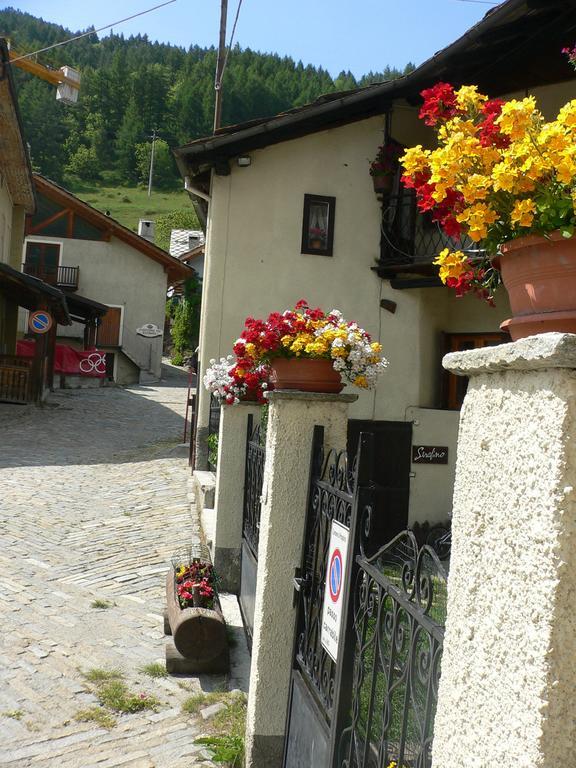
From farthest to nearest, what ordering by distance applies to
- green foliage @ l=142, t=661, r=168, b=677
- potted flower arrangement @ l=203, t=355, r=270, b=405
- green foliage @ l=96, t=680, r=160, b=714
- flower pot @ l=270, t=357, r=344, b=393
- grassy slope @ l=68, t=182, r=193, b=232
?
grassy slope @ l=68, t=182, r=193, b=232 → potted flower arrangement @ l=203, t=355, r=270, b=405 → green foliage @ l=142, t=661, r=168, b=677 → green foliage @ l=96, t=680, r=160, b=714 → flower pot @ l=270, t=357, r=344, b=393

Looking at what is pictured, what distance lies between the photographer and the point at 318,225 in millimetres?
13016

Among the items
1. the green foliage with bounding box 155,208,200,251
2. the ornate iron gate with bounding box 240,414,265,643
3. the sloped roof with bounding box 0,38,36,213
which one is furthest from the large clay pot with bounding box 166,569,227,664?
the green foliage with bounding box 155,208,200,251

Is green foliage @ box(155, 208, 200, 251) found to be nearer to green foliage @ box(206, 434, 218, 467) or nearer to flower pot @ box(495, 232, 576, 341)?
green foliage @ box(206, 434, 218, 467)

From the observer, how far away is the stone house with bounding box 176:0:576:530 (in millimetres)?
12297

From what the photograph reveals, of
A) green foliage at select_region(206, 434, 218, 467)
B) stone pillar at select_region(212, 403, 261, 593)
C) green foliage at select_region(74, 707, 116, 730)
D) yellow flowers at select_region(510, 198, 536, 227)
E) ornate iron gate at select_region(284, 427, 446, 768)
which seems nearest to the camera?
yellow flowers at select_region(510, 198, 536, 227)

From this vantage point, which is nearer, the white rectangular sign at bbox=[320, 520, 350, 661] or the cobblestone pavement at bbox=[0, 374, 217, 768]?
the white rectangular sign at bbox=[320, 520, 350, 661]

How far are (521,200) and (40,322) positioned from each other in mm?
19527

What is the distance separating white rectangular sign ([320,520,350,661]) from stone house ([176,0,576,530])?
29.2 ft

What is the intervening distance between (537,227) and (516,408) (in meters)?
0.60

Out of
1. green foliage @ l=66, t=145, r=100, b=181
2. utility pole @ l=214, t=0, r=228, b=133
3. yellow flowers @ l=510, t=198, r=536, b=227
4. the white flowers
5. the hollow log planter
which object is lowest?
the hollow log planter

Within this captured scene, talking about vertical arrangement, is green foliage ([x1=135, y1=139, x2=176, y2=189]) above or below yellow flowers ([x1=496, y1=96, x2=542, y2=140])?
above

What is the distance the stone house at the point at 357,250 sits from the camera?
12297 millimetres

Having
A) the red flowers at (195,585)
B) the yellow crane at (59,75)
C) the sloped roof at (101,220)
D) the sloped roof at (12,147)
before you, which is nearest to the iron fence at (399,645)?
the red flowers at (195,585)

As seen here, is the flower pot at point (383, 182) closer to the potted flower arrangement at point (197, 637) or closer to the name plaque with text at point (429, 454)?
the name plaque with text at point (429, 454)
